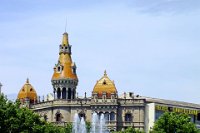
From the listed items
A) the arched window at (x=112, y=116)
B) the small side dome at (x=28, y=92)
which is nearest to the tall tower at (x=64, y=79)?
the small side dome at (x=28, y=92)

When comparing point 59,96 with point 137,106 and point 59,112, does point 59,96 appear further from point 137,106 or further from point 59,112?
point 137,106

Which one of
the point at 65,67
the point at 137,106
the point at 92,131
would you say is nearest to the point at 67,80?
the point at 65,67

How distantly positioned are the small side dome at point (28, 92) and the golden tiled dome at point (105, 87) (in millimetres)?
19840

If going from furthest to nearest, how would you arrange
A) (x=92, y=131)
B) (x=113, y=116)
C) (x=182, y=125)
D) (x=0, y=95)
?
1. (x=113, y=116)
2. (x=92, y=131)
3. (x=182, y=125)
4. (x=0, y=95)

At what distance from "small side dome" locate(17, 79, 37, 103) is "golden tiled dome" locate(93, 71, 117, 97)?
19840 mm

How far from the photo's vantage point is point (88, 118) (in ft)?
539

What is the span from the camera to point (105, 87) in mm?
163625

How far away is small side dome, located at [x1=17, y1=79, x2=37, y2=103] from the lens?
176500mm

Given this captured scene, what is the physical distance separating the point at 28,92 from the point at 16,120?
70.6 metres

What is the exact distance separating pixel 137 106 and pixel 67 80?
16.8 metres

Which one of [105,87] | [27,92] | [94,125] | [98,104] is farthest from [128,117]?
[27,92]

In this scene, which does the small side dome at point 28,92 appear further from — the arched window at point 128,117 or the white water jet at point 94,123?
the arched window at point 128,117

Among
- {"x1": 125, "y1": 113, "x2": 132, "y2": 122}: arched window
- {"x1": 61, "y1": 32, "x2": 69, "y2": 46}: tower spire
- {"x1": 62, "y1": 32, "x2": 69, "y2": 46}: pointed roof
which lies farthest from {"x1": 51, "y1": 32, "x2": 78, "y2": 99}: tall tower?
{"x1": 125, "y1": 113, "x2": 132, "y2": 122}: arched window

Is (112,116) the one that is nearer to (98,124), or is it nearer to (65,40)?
(98,124)
